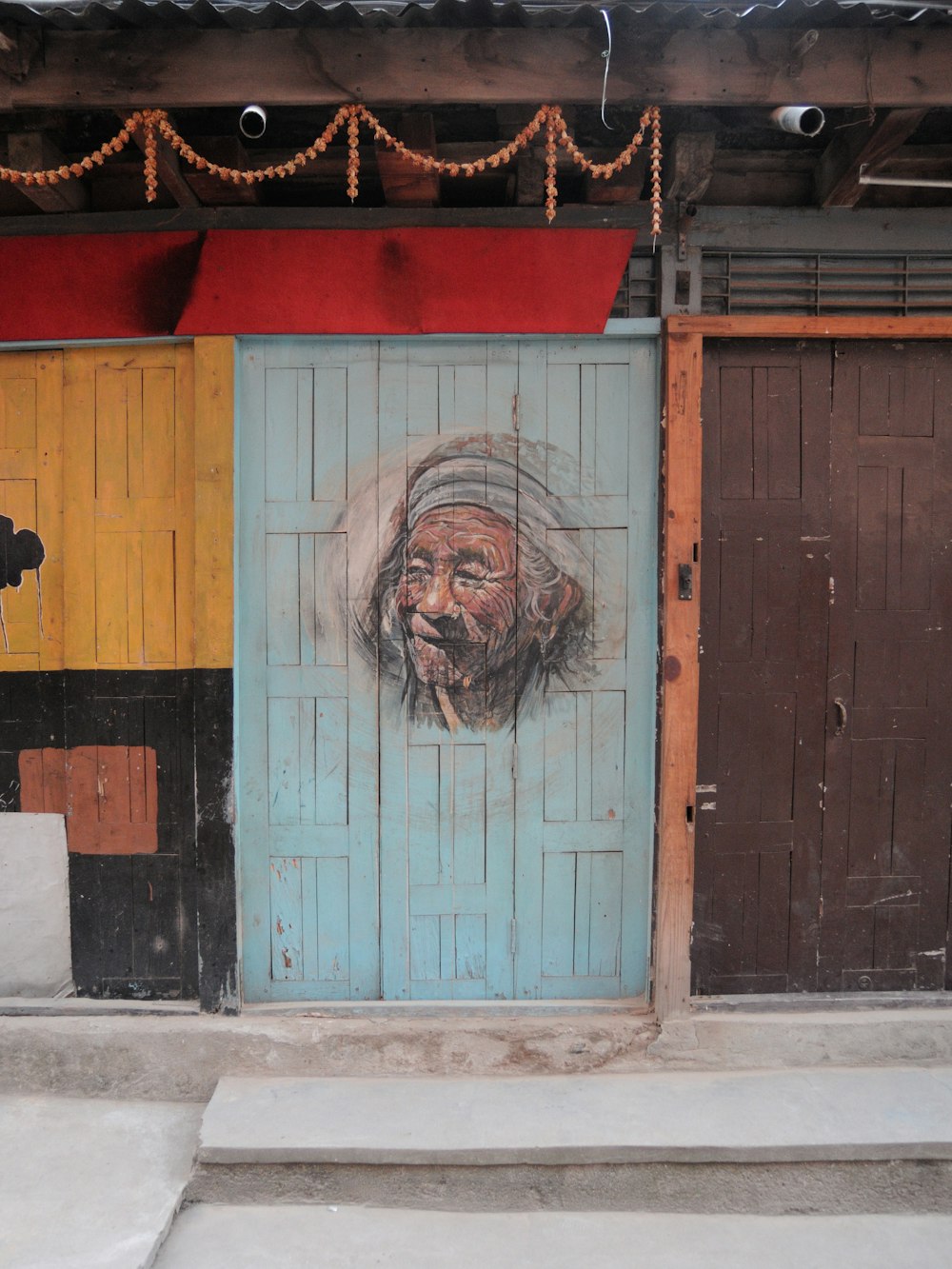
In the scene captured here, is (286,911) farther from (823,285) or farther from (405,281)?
(823,285)

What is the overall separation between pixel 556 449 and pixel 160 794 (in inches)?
87.7

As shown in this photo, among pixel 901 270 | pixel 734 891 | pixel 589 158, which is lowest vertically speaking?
pixel 734 891

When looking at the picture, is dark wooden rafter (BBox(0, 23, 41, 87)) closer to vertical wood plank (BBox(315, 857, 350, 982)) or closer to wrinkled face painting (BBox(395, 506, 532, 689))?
wrinkled face painting (BBox(395, 506, 532, 689))

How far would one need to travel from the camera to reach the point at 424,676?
3.56 meters

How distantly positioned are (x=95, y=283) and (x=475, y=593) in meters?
2.01

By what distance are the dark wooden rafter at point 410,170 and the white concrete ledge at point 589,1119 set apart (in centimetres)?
354

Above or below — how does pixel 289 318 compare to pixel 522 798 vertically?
above

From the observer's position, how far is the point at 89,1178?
2.95 meters

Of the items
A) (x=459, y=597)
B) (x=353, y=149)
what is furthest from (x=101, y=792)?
(x=353, y=149)

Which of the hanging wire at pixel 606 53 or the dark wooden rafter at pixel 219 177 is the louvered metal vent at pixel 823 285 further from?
the dark wooden rafter at pixel 219 177

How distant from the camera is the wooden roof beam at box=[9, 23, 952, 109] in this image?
2.79 m

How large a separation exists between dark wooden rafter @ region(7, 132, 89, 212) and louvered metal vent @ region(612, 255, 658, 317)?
7.36ft

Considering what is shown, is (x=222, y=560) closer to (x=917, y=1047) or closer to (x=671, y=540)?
(x=671, y=540)

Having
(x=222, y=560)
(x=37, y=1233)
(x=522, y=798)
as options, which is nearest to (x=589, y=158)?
(x=222, y=560)
